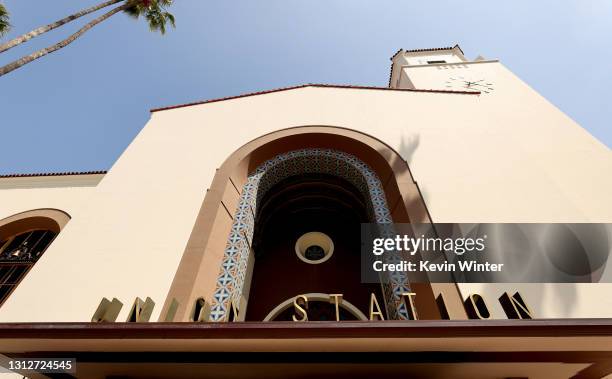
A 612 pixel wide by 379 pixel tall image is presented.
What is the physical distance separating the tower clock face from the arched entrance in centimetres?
755

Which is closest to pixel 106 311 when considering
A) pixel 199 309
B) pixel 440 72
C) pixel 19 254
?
pixel 199 309

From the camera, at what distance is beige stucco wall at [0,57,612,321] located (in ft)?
15.6

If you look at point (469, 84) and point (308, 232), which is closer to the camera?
point (308, 232)

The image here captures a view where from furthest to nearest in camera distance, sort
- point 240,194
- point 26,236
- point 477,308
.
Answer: point 26,236 → point 240,194 → point 477,308

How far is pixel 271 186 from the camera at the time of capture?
25.1 feet

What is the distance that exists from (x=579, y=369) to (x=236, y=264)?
Result: 14.1 ft

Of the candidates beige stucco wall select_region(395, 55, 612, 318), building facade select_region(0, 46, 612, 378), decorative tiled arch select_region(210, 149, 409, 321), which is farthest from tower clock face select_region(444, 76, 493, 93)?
decorative tiled arch select_region(210, 149, 409, 321)

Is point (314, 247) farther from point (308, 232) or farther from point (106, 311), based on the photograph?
point (106, 311)

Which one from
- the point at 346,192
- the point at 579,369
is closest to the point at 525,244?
the point at 579,369

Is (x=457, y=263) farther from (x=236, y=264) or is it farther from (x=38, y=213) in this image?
(x=38, y=213)

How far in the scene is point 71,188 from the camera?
9.06 meters

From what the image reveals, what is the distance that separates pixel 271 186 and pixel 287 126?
4.81 ft

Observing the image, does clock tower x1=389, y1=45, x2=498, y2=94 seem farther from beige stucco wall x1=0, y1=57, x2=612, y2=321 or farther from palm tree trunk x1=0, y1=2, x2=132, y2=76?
palm tree trunk x1=0, y1=2, x2=132, y2=76

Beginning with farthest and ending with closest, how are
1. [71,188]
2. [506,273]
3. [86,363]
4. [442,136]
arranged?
1. [71,188]
2. [442,136]
3. [506,273]
4. [86,363]
